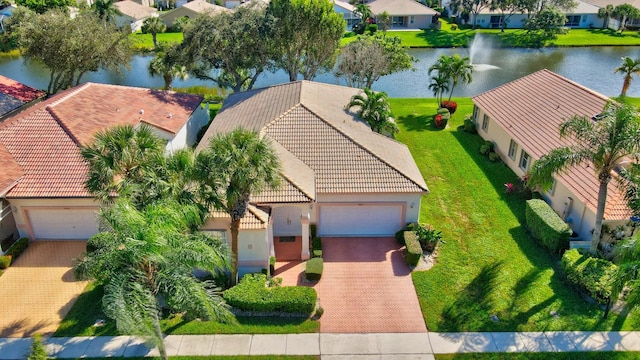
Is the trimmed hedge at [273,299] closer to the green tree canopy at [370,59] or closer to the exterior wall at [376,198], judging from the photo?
the exterior wall at [376,198]

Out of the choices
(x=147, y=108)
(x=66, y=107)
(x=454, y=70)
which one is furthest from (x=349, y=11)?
(x=66, y=107)

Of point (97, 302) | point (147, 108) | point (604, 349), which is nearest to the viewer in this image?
point (604, 349)

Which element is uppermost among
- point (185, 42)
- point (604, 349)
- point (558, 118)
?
point (185, 42)

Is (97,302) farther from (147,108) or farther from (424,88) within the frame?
(424,88)

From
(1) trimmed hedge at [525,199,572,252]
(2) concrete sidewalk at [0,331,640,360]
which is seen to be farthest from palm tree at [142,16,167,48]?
(1) trimmed hedge at [525,199,572,252]

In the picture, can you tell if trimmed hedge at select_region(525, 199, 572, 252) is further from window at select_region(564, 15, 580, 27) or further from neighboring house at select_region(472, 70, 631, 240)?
window at select_region(564, 15, 580, 27)

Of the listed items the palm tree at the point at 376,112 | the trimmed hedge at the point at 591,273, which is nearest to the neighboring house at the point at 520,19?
the palm tree at the point at 376,112
